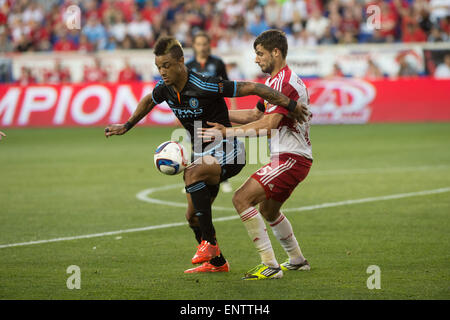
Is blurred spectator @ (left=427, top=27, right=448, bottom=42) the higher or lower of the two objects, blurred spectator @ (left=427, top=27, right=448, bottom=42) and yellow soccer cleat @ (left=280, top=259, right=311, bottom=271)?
the higher

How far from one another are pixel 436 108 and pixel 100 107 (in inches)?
400

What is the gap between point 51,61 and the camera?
2602cm

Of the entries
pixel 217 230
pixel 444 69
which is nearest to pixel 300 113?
pixel 217 230

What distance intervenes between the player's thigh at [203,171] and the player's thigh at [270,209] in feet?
1.82

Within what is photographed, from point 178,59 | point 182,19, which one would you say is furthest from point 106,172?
point 182,19

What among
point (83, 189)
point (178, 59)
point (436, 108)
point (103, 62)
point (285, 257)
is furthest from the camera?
point (103, 62)

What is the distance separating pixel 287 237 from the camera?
269 inches

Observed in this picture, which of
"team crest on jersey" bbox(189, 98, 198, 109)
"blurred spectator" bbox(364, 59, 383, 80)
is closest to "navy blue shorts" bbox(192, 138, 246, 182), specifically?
"team crest on jersey" bbox(189, 98, 198, 109)

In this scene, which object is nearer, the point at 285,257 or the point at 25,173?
the point at 285,257

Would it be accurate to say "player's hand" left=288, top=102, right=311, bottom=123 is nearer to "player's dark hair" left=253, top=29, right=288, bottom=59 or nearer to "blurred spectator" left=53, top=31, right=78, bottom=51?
"player's dark hair" left=253, top=29, right=288, bottom=59

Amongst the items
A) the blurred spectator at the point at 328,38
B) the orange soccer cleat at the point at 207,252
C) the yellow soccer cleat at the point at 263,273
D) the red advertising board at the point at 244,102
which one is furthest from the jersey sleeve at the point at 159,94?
the blurred spectator at the point at 328,38

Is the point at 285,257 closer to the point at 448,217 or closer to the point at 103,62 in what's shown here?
the point at 448,217

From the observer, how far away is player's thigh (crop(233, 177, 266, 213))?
651cm

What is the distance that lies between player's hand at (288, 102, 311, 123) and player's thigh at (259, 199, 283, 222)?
0.80 meters
